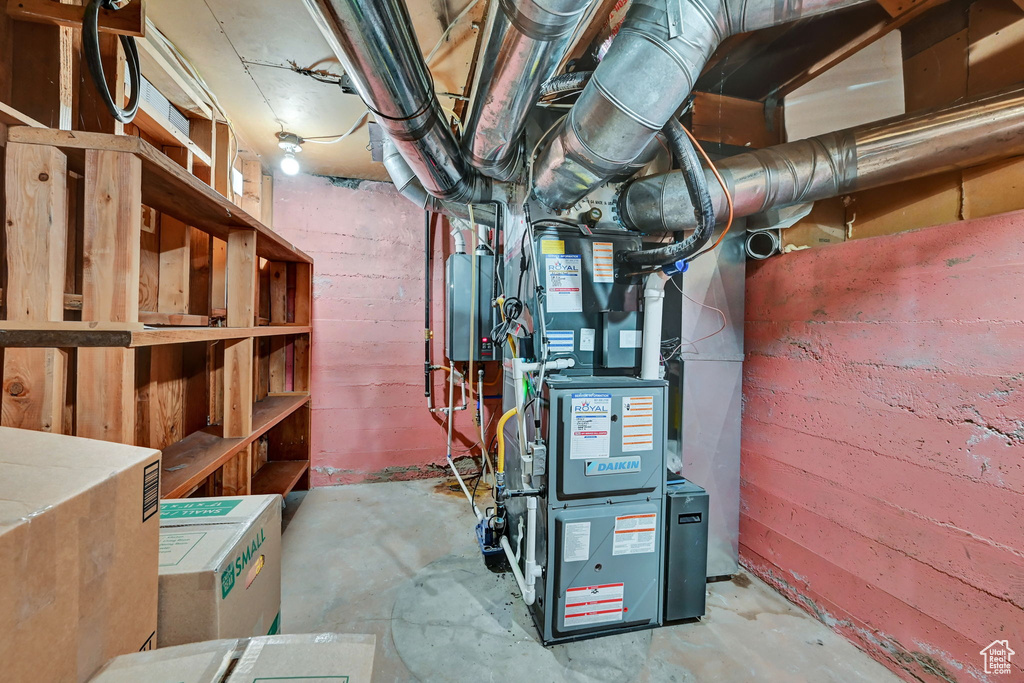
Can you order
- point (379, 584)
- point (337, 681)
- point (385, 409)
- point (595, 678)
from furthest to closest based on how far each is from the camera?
point (385, 409), point (379, 584), point (595, 678), point (337, 681)

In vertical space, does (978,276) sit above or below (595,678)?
above

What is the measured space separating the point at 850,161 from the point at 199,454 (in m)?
2.88

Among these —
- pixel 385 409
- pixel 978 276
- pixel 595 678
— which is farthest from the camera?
pixel 385 409

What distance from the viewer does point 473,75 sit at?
170 centimetres

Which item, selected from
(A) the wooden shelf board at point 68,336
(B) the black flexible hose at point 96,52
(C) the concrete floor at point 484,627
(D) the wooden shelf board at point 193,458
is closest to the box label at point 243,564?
(D) the wooden shelf board at point 193,458

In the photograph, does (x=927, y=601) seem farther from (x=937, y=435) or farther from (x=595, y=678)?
(x=595, y=678)

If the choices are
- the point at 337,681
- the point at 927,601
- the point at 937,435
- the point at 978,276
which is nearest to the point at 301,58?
the point at 337,681

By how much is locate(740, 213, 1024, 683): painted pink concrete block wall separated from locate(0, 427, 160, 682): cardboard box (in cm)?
221

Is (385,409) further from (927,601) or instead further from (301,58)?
(927,601)

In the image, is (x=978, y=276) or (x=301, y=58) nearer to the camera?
(x=978, y=276)

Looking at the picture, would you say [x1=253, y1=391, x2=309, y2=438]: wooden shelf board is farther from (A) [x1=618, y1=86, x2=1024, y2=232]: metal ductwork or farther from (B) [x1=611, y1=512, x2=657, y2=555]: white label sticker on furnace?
(A) [x1=618, y1=86, x2=1024, y2=232]: metal ductwork

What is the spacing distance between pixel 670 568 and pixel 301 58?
277cm

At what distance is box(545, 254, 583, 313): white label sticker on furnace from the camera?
5.51 feet

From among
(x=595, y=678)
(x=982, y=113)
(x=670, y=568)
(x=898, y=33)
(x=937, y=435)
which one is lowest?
(x=595, y=678)
